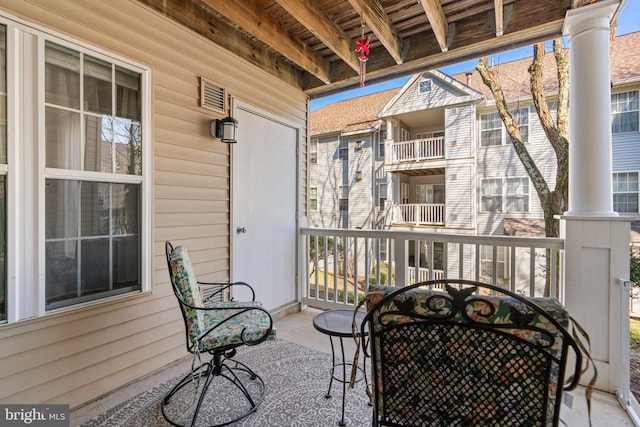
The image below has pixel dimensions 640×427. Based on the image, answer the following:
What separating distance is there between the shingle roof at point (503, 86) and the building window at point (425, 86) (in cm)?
74

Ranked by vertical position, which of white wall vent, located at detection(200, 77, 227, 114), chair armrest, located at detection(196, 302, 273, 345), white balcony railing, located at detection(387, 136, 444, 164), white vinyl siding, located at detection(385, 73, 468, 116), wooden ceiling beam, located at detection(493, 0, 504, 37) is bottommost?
chair armrest, located at detection(196, 302, 273, 345)

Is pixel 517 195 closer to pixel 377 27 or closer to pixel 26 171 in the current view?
pixel 377 27

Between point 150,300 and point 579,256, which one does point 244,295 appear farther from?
point 579,256

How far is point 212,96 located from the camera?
107 inches

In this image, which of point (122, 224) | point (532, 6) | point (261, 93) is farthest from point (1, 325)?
point (532, 6)

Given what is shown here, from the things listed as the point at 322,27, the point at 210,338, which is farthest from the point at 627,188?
the point at 210,338

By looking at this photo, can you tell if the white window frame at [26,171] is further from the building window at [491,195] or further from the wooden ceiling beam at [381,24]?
the building window at [491,195]

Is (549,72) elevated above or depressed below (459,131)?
above

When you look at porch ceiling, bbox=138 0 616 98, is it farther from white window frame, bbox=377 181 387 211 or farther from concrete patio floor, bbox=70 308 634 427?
white window frame, bbox=377 181 387 211

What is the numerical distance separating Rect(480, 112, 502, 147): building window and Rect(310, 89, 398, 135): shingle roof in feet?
10.9

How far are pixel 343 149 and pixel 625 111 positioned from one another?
24.7 ft

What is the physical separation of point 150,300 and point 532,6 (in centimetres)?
384

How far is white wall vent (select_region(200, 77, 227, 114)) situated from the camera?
2.62m

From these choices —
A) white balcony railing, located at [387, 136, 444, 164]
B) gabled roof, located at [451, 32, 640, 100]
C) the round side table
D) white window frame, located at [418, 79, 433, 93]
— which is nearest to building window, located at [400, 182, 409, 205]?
white balcony railing, located at [387, 136, 444, 164]
